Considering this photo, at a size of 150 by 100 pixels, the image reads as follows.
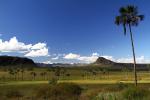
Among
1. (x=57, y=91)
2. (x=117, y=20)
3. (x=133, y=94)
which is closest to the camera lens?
(x=133, y=94)

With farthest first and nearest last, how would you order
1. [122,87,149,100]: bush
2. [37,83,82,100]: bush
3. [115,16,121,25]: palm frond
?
[115,16,121,25]: palm frond, [37,83,82,100]: bush, [122,87,149,100]: bush

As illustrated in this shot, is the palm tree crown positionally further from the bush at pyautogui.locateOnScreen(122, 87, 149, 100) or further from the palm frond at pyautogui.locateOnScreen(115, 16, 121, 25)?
the bush at pyautogui.locateOnScreen(122, 87, 149, 100)

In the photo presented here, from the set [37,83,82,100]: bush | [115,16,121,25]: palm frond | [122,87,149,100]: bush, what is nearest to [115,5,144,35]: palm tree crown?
[115,16,121,25]: palm frond

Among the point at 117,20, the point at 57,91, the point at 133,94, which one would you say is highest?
the point at 117,20

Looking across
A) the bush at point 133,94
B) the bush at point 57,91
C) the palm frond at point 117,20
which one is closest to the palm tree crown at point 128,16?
the palm frond at point 117,20

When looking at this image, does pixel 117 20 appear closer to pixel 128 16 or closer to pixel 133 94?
pixel 128 16

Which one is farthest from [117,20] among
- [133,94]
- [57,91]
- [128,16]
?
[133,94]

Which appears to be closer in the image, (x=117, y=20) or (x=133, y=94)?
(x=133, y=94)

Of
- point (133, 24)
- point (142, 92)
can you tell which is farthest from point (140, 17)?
point (142, 92)

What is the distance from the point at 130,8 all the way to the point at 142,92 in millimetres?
32057

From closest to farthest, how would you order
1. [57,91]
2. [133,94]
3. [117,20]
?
1. [133,94]
2. [57,91]
3. [117,20]

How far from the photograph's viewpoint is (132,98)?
21453 mm

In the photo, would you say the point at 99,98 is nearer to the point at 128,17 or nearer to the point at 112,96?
the point at 112,96

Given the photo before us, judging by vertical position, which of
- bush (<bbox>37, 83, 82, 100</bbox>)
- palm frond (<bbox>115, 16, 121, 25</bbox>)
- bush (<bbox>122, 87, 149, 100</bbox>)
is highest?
palm frond (<bbox>115, 16, 121, 25</bbox>)
